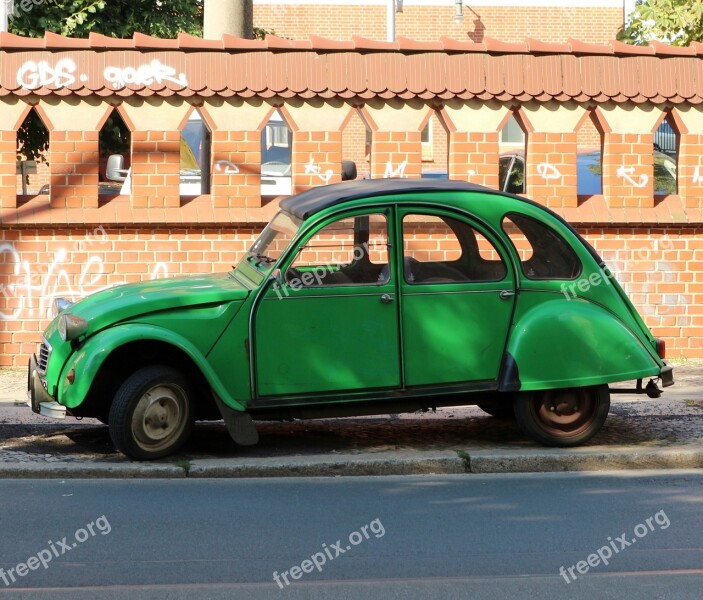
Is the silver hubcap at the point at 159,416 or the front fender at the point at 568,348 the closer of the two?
the silver hubcap at the point at 159,416

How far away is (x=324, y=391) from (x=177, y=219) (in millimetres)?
4671

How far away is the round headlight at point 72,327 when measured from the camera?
7617mm

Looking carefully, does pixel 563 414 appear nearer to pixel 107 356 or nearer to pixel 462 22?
pixel 107 356

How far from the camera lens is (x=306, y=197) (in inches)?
335

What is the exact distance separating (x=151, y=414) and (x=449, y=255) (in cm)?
225

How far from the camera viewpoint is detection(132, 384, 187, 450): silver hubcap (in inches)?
303

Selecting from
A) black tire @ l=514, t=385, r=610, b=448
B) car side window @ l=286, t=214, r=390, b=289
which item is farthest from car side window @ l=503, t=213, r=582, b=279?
car side window @ l=286, t=214, r=390, b=289

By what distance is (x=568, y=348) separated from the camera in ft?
26.6

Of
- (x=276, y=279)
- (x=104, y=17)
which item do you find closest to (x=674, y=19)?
(x=104, y=17)

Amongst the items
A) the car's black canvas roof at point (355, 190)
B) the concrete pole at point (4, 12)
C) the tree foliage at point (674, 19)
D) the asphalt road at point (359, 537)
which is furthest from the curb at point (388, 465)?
the tree foliage at point (674, 19)

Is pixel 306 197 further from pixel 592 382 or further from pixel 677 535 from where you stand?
pixel 677 535

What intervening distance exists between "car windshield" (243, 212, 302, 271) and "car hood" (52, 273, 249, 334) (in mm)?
249

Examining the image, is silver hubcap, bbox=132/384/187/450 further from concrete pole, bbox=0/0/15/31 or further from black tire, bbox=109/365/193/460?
concrete pole, bbox=0/0/15/31

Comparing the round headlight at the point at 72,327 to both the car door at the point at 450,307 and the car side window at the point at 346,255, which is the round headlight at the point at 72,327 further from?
the car door at the point at 450,307
